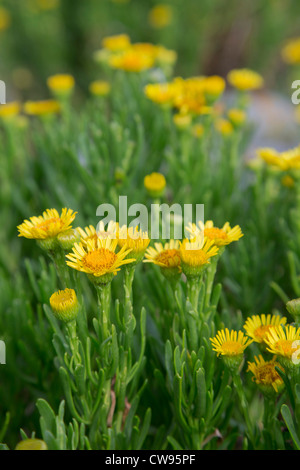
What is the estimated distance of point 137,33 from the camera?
4414mm

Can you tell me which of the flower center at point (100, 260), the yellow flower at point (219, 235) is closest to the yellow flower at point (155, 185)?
Answer: the yellow flower at point (219, 235)

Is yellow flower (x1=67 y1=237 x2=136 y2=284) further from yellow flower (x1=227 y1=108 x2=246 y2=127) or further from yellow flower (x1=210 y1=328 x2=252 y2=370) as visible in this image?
yellow flower (x1=227 y1=108 x2=246 y2=127)

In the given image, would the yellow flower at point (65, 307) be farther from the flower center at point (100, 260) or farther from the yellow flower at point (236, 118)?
the yellow flower at point (236, 118)

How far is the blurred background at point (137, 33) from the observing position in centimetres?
421

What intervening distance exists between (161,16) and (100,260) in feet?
12.2

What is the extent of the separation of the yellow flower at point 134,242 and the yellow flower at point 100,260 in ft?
0.04

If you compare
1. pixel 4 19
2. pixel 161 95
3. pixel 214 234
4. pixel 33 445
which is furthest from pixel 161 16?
pixel 33 445

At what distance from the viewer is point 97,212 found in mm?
1392

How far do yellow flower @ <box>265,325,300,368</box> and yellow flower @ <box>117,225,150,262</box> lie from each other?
0.25m

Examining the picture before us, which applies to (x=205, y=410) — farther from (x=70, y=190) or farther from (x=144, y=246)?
(x=70, y=190)

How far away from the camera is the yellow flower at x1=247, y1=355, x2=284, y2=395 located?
2.80 feet

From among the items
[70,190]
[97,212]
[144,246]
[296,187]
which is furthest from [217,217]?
[144,246]

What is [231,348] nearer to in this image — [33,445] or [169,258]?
[169,258]
